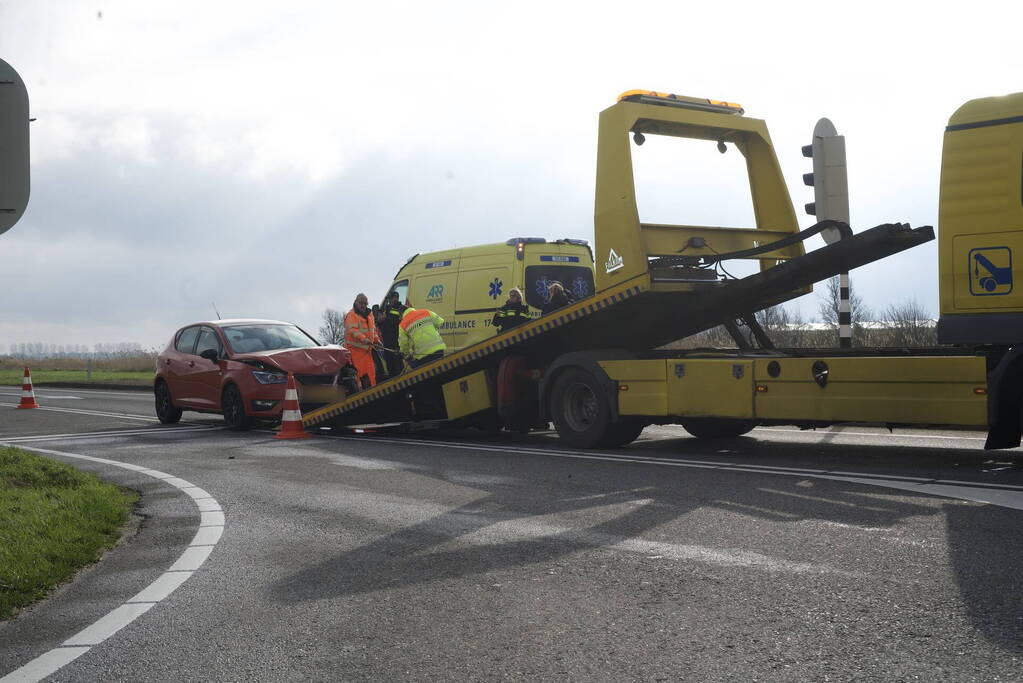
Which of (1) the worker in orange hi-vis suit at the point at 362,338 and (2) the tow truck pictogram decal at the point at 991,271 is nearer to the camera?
(2) the tow truck pictogram decal at the point at 991,271

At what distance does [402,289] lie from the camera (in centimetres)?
1736

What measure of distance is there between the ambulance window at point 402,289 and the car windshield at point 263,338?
4.79 ft

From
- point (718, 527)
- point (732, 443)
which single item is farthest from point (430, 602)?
point (732, 443)

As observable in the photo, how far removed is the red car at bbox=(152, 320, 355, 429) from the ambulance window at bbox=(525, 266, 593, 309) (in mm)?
2869

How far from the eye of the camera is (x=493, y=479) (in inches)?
372

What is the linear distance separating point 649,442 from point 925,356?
159 inches

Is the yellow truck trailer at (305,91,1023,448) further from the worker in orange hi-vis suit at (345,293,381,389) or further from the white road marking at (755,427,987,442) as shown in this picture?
the worker in orange hi-vis suit at (345,293,381,389)

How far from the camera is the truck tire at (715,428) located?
1259 cm

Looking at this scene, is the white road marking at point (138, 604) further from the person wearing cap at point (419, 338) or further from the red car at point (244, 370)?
the red car at point (244, 370)

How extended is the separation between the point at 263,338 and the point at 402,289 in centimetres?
223

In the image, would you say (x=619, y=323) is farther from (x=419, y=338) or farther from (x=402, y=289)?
(x=402, y=289)

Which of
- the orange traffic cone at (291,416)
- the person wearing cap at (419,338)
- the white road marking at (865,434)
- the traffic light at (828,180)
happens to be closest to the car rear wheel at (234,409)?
the orange traffic cone at (291,416)

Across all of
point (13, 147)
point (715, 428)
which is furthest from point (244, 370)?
point (13, 147)

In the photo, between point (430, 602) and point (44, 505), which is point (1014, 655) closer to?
point (430, 602)
